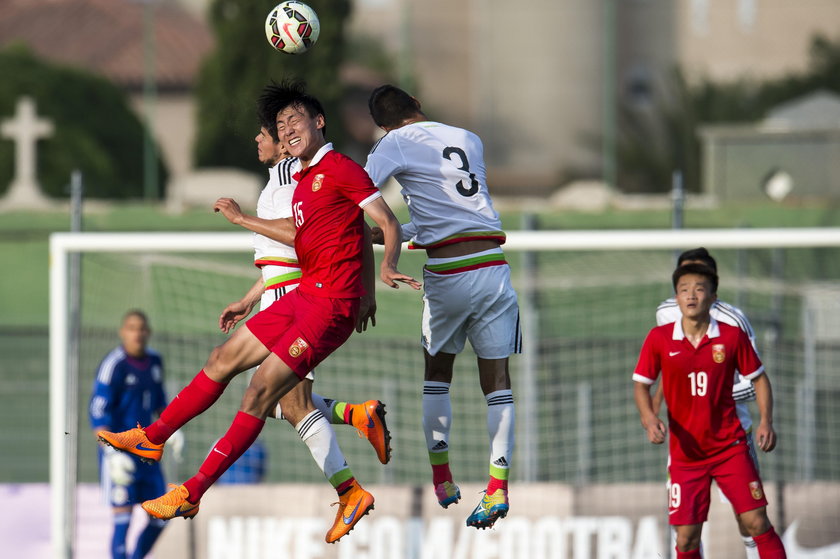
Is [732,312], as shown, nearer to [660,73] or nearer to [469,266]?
[469,266]

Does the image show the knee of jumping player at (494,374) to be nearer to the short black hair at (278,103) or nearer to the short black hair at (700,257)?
the short black hair at (700,257)

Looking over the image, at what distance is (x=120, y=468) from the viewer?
35.1ft

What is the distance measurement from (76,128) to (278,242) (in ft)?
77.1

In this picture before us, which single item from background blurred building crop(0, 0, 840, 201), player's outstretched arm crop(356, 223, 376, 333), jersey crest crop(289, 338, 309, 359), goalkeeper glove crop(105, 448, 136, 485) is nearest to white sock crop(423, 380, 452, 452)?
player's outstretched arm crop(356, 223, 376, 333)

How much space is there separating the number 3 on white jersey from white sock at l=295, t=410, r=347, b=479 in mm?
1241

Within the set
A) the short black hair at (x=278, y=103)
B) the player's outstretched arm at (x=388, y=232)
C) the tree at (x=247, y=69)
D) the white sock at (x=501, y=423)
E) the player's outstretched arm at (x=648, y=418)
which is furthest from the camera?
the tree at (x=247, y=69)

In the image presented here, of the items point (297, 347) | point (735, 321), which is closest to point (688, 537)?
point (735, 321)

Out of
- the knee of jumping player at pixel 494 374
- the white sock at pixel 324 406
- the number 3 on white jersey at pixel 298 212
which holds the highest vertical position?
the number 3 on white jersey at pixel 298 212

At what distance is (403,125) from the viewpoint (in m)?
7.83

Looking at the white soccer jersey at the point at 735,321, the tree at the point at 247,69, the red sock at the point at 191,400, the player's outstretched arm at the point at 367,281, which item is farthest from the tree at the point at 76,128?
the player's outstretched arm at the point at 367,281

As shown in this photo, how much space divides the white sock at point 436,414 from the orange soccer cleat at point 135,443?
5.40 ft

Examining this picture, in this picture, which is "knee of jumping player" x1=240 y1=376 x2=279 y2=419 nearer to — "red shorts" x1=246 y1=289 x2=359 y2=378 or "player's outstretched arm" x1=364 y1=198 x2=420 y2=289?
"red shorts" x1=246 y1=289 x2=359 y2=378

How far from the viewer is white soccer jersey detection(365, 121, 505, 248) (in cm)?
767

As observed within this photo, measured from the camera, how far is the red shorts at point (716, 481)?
8648 millimetres
